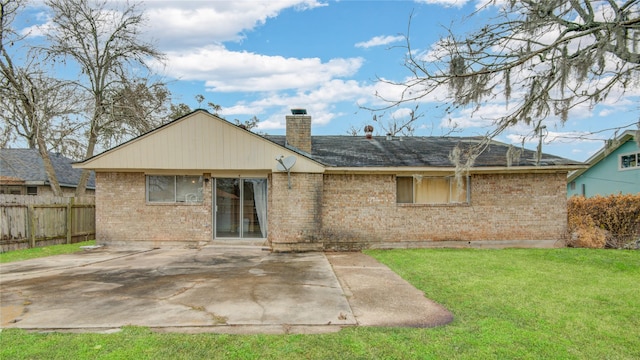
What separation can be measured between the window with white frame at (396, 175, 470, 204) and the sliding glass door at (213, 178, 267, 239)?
4450 millimetres

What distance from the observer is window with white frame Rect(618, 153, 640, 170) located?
61.9 ft

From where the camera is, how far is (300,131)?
12625 mm

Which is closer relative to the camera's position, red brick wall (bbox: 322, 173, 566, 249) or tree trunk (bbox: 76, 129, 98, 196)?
red brick wall (bbox: 322, 173, 566, 249)

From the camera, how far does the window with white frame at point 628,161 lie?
18.9 meters

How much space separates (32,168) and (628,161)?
1269 inches

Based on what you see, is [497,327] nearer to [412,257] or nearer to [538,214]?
[412,257]

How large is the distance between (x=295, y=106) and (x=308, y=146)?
4.72 feet

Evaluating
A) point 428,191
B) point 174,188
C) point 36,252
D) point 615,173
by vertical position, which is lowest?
point 36,252

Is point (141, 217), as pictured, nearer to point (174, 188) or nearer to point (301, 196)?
point (174, 188)

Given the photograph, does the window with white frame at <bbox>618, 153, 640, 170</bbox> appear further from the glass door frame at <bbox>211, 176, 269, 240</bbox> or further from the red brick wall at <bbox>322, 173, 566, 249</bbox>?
the glass door frame at <bbox>211, 176, 269, 240</bbox>

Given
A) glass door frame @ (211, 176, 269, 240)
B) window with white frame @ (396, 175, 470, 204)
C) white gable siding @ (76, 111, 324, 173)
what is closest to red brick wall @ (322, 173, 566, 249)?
window with white frame @ (396, 175, 470, 204)

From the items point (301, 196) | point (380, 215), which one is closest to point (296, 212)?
point (301, 196)

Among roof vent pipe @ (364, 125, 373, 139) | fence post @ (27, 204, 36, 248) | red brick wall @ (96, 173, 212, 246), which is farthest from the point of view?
roof vent pipe @ (364, 125, 373, 139)

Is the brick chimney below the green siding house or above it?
above
